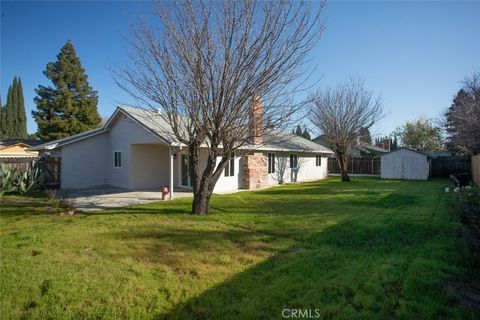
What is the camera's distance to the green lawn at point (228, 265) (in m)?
3.79

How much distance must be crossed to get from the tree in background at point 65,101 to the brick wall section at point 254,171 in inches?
964

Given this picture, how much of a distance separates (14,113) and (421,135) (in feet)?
203

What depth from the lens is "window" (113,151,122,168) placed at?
17.9 metres

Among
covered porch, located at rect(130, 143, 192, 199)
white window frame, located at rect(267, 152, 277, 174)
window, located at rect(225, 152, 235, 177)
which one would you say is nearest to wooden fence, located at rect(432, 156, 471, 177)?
white window frame, located at rect(267, 152, 277, 174)

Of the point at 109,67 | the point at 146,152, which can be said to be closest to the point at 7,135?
the point at 146,152

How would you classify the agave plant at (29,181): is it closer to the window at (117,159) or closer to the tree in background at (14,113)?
the window at (117,159)

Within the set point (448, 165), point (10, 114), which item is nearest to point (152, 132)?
point (448, 165)

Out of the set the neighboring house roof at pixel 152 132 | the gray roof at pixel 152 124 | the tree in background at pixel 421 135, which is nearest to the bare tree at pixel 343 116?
the neighboring house roof at pixel 152 132

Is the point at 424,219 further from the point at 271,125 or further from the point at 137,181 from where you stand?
the point at 137,181

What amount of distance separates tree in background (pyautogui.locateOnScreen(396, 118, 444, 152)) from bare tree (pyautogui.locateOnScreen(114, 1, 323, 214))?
41.1 m

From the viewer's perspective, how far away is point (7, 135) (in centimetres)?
4881

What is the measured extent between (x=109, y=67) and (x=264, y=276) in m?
7.82
